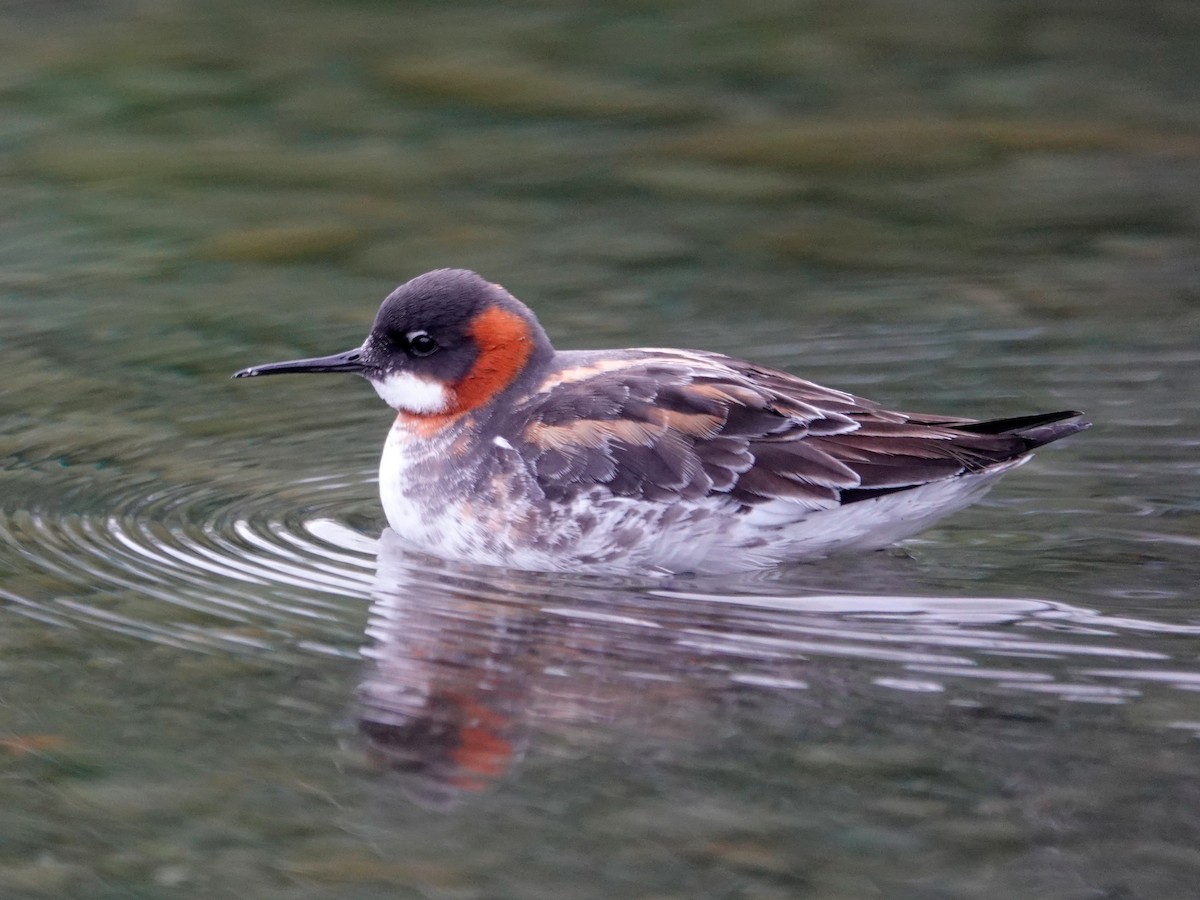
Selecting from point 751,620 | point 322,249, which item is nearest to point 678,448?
point 751,620

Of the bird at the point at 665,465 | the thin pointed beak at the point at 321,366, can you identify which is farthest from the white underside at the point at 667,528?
the thin pointed beak at the point at 321,366

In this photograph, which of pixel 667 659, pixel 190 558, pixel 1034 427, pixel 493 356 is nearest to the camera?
pixel 667 659

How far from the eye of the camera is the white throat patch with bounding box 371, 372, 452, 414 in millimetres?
7477

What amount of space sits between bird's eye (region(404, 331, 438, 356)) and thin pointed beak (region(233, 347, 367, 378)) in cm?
22

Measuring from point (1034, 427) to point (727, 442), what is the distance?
1.18 meters

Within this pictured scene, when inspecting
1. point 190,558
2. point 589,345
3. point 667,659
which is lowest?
point 667,659

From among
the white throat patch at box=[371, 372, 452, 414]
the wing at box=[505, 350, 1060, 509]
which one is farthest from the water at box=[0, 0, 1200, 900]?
the white throat patch at box=[371, 372, 452, 414]

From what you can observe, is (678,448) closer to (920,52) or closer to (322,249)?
(322,249)

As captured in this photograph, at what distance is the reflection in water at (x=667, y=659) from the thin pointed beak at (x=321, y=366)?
1.04 m

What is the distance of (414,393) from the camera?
750 cm

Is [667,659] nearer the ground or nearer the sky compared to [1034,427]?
nearer the ground

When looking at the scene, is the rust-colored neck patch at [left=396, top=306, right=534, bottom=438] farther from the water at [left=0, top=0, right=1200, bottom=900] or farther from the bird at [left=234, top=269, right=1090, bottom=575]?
the water at [left=0, top=0, right=1200, bottom=900]

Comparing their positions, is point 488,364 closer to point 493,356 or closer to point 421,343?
point 493,356

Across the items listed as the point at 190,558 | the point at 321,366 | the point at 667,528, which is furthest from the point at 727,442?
the point at 190,558
